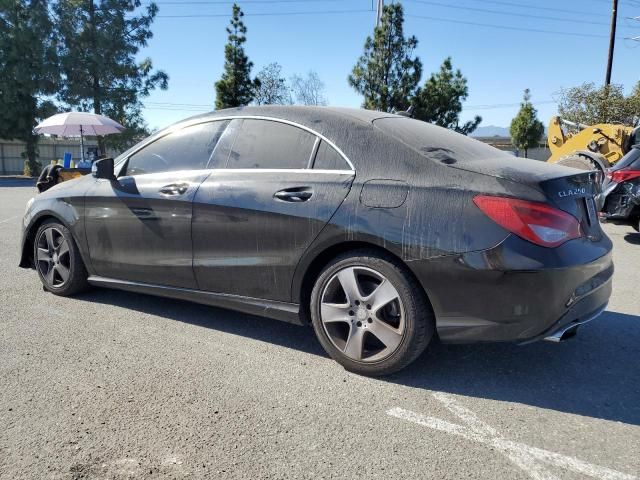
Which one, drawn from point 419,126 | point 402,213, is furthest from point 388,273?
point 419,126

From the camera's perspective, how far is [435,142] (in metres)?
3.40

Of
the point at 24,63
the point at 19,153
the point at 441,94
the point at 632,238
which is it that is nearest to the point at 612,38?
the point at 441,94

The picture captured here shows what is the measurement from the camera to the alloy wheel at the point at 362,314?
3.08 m

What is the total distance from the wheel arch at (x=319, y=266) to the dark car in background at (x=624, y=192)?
622 cm

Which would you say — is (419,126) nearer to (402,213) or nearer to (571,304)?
(402,213)

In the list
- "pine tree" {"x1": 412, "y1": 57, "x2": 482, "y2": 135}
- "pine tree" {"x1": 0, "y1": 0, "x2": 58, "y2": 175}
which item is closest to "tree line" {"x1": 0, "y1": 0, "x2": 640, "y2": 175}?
"pine tree" {"x1": 0, "y1": 0, "x2": 58, "y2": 175}

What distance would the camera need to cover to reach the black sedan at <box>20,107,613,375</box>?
2.83 meters

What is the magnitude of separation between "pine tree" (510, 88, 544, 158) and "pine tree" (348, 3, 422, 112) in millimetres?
28850

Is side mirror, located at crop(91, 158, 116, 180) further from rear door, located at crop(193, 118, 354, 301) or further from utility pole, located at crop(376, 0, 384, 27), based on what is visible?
utility pole, located at crop(376, 0, 384, 27)

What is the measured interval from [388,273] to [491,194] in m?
0.71

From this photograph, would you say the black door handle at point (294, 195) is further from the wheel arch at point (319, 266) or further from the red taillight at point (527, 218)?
the red taillight at point (527, 218)

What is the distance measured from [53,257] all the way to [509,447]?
4.11 meters

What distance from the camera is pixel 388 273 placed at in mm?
3045

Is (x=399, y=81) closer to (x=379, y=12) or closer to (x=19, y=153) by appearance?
(x=379, y=12)
